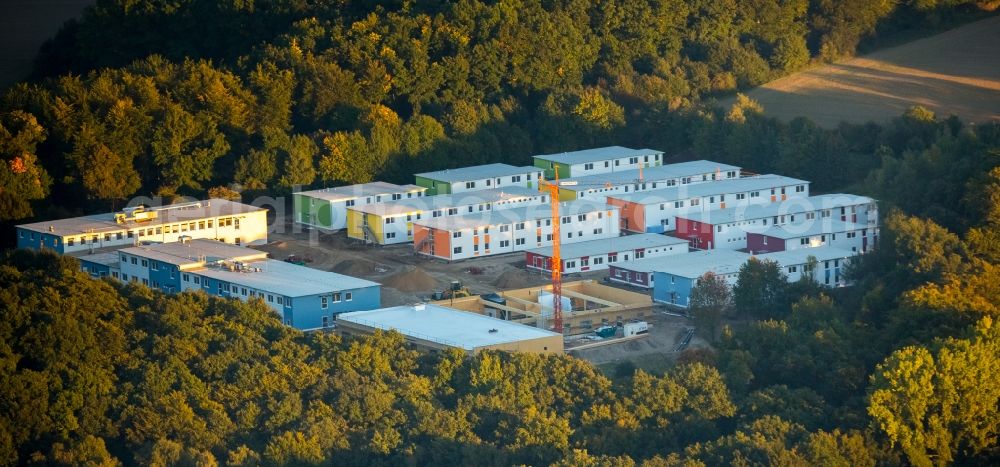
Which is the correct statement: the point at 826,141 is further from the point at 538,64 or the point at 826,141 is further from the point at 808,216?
the point at 538,64

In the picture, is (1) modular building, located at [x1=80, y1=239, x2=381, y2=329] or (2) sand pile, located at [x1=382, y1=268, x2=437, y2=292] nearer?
(1) modular building, located at [x1=80, y1=239, x2=381, y2=329]

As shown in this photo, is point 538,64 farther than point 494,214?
Yes

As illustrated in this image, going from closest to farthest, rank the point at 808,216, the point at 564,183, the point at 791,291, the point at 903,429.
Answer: the point at 903,429 < the point at 791,291 < the point at 808,216 < the point at 564,183

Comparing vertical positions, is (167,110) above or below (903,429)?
above

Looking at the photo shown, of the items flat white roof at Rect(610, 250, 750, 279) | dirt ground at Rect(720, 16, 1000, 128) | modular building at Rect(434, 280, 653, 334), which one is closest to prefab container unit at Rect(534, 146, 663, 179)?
dirt ground at Rect(720, 16, 1000, 128)

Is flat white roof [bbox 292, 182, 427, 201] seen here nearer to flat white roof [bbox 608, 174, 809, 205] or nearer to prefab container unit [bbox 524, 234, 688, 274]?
flat white roof [bbox 608, 174, 809, 205]

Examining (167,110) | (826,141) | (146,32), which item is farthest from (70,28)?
(826,141)
